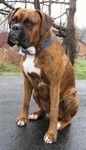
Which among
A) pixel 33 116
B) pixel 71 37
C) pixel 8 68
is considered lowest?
pixel 8 68

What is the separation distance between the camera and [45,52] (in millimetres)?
3240

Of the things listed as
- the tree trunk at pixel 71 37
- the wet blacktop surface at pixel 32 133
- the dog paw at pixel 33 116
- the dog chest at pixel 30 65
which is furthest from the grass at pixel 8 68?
the dog chest at pixel 30 65

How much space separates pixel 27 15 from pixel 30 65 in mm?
505

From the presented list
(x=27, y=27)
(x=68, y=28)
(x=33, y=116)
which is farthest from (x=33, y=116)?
(x=68, y=28)

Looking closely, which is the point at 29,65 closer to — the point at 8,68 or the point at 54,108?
the point at 54,108

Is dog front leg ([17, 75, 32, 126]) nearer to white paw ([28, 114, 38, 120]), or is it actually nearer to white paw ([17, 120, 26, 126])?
white paw ([17, 120, 26, 126])

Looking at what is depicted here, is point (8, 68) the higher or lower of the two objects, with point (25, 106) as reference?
lower

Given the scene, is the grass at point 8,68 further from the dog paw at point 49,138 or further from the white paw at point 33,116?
the dog paw at point 49,138

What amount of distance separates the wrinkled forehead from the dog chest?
0.40m

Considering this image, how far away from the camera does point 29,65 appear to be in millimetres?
3318

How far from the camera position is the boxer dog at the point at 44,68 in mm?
3102

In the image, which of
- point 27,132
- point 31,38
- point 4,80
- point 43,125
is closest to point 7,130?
point 27,132

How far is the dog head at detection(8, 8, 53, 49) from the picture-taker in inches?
119

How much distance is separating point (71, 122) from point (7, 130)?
772 millimetres
